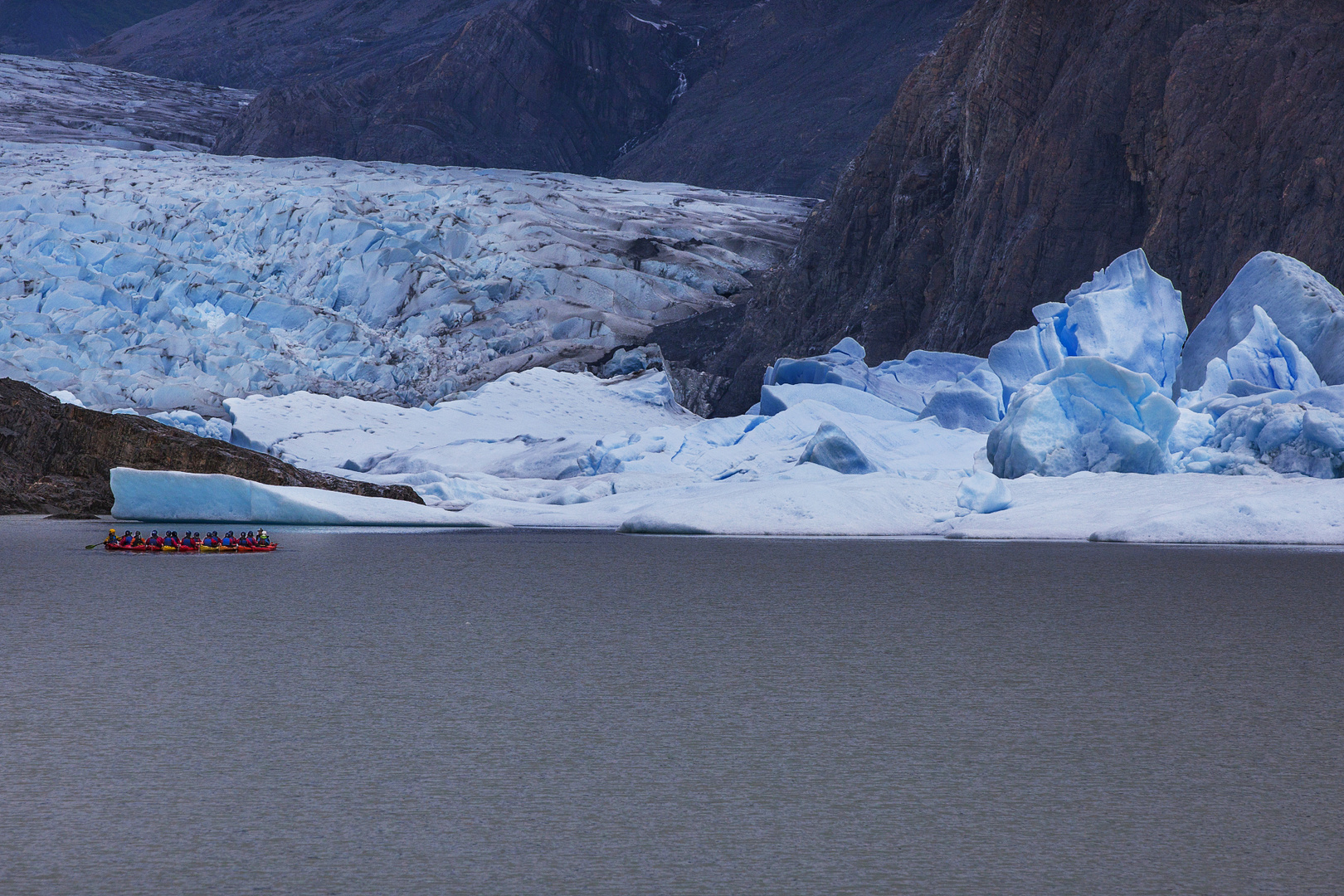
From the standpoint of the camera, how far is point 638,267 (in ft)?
127

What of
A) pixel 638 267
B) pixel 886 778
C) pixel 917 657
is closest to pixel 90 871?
pixel 886 778

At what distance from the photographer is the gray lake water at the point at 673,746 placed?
280 centimetres

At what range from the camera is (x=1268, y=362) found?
17750mm

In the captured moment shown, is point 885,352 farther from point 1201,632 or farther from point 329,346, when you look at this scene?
point 1201,632

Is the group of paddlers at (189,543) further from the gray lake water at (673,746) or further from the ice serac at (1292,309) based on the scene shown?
the ice serac at (1292,309)

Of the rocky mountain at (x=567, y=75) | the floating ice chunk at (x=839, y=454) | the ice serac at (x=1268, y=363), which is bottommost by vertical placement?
the floating ice chunk at (x=839, y=454)

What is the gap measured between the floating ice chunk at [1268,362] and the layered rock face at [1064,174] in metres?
4.35

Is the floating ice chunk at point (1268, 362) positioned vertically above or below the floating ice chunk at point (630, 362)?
below

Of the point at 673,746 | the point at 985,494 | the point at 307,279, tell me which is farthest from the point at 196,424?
the point at 673,746

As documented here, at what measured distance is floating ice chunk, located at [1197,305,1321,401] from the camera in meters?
17.6

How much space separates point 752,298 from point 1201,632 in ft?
96.1

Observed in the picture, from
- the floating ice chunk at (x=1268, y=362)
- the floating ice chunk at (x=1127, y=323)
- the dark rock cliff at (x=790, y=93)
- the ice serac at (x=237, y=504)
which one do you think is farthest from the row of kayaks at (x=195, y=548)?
the dark rock cliff at (x=790, y=93)

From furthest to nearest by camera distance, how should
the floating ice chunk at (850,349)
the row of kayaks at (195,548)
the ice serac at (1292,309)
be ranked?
the floating ice chunk at (850,349), the ice serac at (1292,309), the row of kayaks at (195,548)

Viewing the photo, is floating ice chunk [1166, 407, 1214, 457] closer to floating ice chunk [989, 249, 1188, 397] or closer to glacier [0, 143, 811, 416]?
floating ice chunk [989, 249, 1188, 397]
